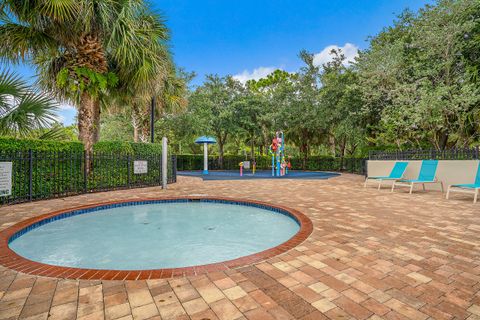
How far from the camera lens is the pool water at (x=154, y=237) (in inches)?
151

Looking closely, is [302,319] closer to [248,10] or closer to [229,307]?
[229,307]

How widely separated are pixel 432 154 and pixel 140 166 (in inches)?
435

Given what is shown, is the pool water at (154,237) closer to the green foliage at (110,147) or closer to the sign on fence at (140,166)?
the sign on fence at (140,166)

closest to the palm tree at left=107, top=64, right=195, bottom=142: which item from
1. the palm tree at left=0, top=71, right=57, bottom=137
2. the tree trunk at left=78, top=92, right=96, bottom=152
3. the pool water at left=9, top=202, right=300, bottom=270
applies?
the tree trunk at left=78, top=92, right=96, bottom=152

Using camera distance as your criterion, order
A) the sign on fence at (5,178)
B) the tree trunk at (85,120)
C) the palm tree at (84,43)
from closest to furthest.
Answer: the sign on fence at (5,178)
the palm tree at (84,43)
the tree trunk at (85,120)

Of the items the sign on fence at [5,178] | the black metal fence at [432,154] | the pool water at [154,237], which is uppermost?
the black metal fence at [432,154]

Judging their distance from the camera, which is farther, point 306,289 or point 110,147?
point 110,147

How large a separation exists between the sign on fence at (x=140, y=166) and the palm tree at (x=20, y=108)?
3980mm

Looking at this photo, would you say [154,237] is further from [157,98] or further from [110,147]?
[157,98]

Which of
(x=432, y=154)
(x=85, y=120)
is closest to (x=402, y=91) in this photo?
(x=432, y=154)

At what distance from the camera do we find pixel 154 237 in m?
4.98

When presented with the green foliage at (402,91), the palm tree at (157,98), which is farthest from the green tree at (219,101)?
the palm tree at (157,98)

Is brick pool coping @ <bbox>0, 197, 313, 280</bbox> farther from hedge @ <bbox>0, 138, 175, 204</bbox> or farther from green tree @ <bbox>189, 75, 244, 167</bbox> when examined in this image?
green tree @ <bbox>189, 75, 244, 167</bbox>

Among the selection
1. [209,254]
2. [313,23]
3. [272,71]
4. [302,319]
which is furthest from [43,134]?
[272,71]
